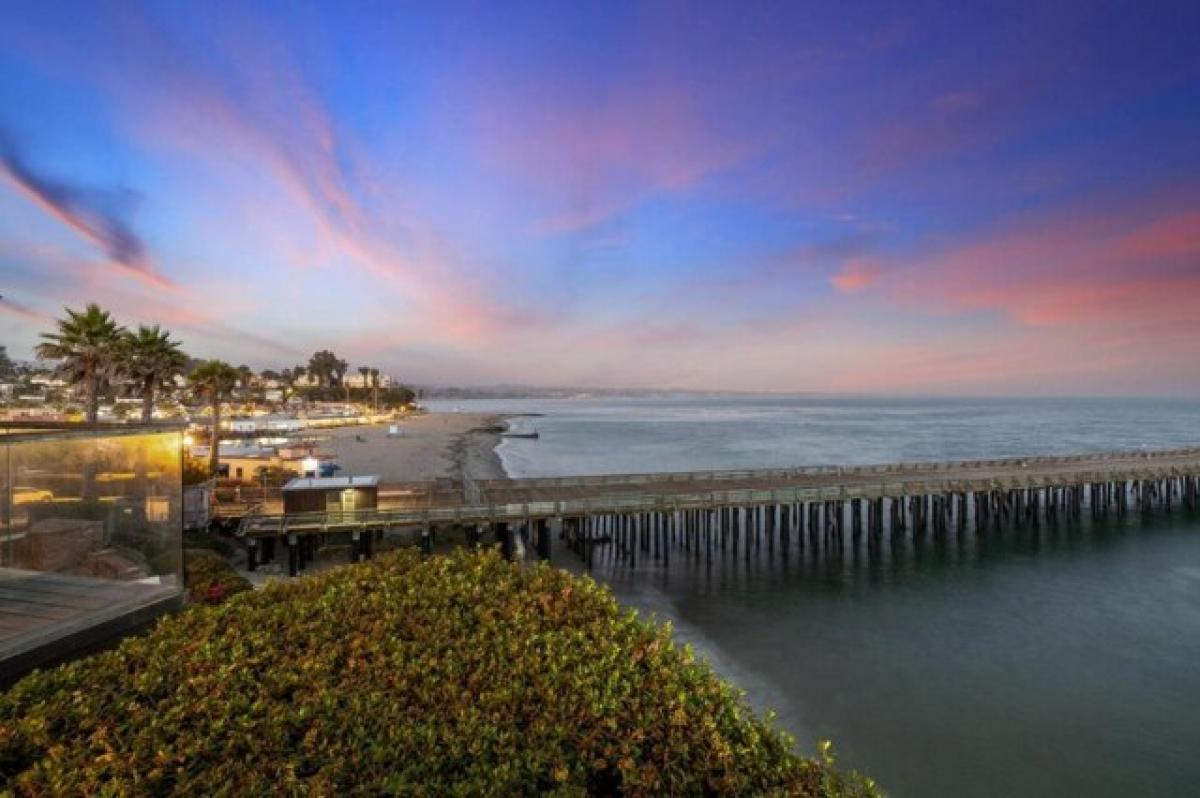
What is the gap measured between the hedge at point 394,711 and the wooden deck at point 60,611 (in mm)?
726

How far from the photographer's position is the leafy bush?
55.0 ft

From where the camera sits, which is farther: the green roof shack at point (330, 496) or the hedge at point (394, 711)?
the green roof shack at point (330, 496)

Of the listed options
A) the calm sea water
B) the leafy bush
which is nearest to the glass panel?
the leafy bush

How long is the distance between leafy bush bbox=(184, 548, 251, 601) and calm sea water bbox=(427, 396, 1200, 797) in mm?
13177

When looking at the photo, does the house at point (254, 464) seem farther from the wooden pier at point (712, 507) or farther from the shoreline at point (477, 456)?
the wooden pier at point (712, 507)

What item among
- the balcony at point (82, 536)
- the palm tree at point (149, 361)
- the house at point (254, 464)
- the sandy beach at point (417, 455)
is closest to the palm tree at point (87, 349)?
the palm tree at point (149, 361)

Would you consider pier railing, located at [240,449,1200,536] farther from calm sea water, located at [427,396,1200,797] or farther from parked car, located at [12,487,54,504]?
parked car, located at [12,487,54,504]

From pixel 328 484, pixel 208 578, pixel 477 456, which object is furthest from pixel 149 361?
pixel 477 456

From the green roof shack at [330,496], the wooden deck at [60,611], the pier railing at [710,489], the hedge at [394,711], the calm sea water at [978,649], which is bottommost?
the calm sea water at [978,649]

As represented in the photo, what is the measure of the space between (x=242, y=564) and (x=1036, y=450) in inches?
3876

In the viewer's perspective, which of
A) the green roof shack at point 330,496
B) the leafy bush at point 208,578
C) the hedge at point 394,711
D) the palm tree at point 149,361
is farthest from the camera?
the palm tree at point 149,361

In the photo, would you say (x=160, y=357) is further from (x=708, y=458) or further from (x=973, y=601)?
(x=708, y=458)

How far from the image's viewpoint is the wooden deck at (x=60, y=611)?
658cm

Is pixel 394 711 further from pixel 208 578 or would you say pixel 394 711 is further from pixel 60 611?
pixel 208 578
